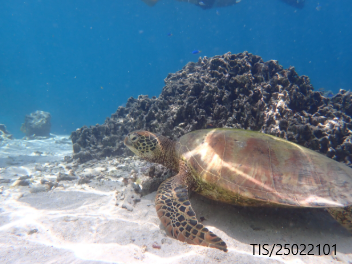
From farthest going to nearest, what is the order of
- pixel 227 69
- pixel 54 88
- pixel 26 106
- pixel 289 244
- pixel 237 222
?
pixel 54 88, pixel 26 106, pixel 227 69, pixel 237 222, pixel 289 244

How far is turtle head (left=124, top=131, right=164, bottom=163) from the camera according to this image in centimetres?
409

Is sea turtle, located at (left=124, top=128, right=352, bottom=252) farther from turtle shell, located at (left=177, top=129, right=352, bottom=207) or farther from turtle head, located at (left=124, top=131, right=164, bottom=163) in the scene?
turtle head, located at (left=124, top=131, right=164, bottom=163)

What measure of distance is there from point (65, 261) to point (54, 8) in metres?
132

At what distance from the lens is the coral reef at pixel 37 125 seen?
19.3 meters

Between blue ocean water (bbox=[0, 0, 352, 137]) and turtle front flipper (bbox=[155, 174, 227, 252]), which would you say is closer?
turtle front flipper (bbox=[155, 174, 227, 252])

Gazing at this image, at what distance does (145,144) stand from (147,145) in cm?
6

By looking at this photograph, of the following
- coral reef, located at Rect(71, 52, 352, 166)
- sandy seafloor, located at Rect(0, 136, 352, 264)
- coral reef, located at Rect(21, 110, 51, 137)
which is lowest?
sandy seafloor, located at Rect(0, 136, 352, 264)

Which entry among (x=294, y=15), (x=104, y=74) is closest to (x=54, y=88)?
(x=104, y=74)

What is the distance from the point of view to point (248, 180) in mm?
2650

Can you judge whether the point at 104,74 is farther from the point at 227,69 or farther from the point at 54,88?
the point at 227,69

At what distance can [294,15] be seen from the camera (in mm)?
90438

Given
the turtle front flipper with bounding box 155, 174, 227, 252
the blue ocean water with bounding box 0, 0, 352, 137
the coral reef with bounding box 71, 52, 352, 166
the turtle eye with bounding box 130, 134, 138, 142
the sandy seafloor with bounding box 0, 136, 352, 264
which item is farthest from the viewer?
the blue ocean water with bounding box 0, 0, 352, 137

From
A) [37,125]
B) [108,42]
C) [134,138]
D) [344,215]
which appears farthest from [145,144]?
[108,42]

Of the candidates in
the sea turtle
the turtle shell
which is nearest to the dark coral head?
the sea turtle
